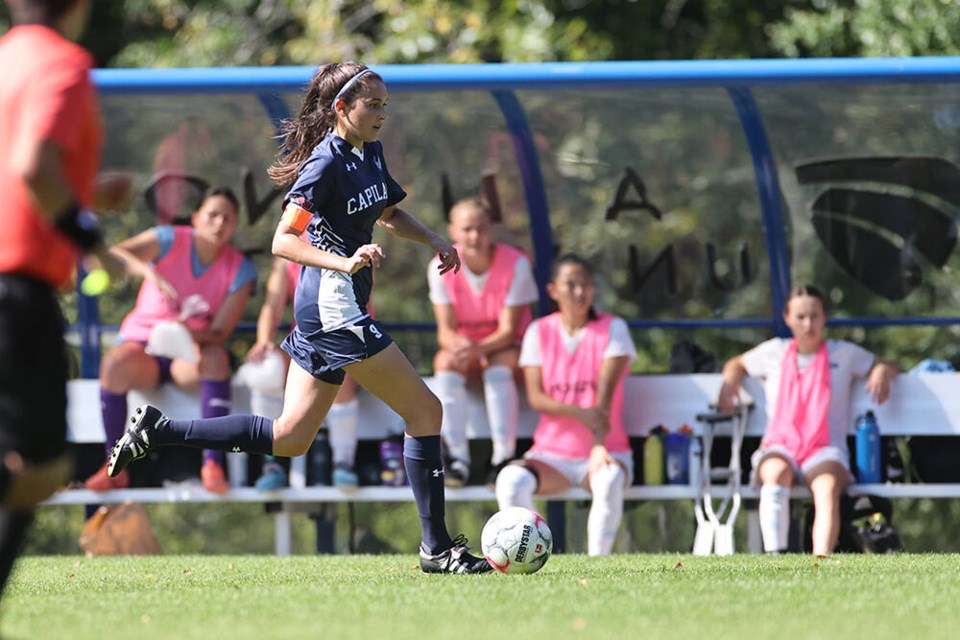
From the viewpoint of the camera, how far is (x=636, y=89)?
367 inches

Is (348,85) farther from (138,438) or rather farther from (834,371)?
(834,371)

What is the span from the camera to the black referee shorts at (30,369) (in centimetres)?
431

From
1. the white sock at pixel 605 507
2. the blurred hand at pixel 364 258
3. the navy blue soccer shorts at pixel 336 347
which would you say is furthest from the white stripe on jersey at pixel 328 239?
the white sock at pixel 605 507

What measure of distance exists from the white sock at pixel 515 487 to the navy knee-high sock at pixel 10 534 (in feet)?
14.6

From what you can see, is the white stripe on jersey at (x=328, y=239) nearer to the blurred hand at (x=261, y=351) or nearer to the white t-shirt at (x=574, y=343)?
the white t-shirt at (x=574, y=343)

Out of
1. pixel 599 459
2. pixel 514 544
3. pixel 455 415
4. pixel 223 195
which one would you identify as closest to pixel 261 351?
pixel 223 195

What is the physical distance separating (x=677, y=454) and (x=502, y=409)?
0.99 meters

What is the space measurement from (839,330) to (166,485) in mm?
4316

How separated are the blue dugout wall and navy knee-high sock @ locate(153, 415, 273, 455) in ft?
10.0

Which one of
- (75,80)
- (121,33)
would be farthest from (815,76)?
(121,33)

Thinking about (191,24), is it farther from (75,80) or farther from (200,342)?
(75,80)

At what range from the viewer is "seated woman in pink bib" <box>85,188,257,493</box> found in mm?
9500

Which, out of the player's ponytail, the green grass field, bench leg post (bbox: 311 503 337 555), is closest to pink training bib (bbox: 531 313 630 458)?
bench leg post (bbox: 311 503 337 555)

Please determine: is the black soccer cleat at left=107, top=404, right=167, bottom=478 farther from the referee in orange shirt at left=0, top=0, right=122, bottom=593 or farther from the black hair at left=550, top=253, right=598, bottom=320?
the black hair at left=550, top=253, right=598, bottom=320
